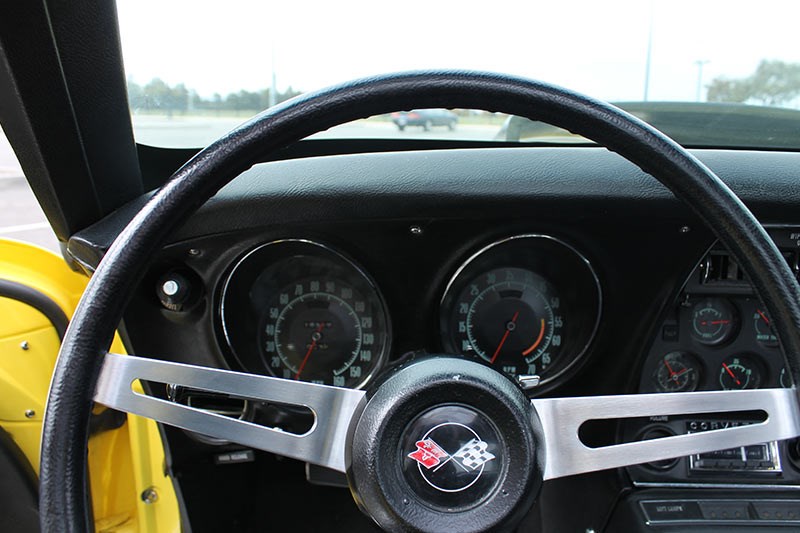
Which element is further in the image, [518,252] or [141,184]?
[518,252]

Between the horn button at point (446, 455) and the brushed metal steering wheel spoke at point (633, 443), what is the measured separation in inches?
1.2

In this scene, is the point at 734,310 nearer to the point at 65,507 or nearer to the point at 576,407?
the point at 576,407

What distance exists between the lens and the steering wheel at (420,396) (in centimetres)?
92

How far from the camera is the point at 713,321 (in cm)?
185

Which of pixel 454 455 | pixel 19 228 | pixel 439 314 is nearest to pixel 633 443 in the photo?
pixel 454 455

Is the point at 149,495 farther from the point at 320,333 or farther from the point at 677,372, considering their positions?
the point at 677,372

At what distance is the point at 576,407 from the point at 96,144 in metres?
1.06

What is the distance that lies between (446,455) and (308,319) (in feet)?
3.06

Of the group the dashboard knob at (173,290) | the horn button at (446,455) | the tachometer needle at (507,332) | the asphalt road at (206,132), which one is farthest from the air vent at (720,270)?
the dashboard knob at (173,290)

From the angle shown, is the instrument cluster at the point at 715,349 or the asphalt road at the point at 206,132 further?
the instrument cluster at the point at 715,349

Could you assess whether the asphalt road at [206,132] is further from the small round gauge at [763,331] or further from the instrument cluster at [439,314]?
the small round gauge at [763,331]

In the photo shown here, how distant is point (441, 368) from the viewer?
1063 mm

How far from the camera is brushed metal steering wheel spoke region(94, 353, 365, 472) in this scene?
935mm

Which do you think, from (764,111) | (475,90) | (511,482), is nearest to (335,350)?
(511,482)
